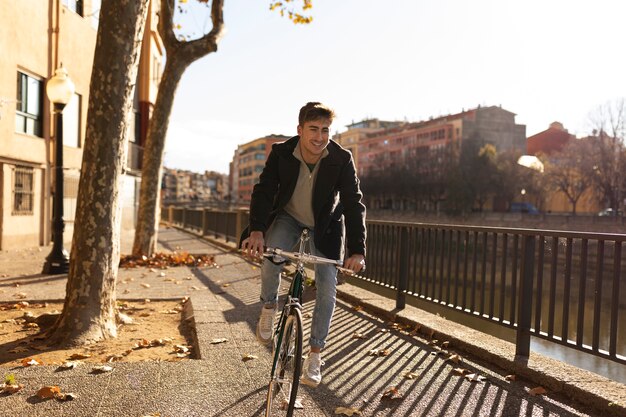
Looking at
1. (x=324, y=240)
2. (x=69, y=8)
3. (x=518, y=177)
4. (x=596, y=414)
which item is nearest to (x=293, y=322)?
(x=324, y=240)

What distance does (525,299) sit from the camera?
509 cm

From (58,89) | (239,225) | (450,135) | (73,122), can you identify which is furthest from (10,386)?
(450,135)

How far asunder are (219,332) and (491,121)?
92834 millimetres

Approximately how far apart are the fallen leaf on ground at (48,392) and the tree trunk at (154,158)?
9.21 m

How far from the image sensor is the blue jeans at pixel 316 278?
3.66m

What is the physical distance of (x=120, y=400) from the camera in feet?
12.3

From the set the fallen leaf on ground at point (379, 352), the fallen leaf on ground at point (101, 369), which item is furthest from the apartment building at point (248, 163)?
the fallen leaf on ground at point (101, 369)

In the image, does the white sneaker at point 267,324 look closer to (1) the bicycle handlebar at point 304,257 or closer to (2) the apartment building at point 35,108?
(1) the bicycle handlebar at point 304,257

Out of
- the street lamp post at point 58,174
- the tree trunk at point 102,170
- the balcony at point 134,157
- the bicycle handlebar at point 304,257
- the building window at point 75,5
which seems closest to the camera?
the bicycle handlebar at point 304,257

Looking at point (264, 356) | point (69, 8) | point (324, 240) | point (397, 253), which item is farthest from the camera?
point (69, 8)

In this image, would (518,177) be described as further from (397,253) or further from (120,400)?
(120,400)

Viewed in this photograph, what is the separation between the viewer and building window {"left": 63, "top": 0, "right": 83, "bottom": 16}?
1927 cm

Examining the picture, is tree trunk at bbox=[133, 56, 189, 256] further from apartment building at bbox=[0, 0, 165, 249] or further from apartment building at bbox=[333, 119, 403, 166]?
apartment building at bbox=[333, 119, 403, 166]

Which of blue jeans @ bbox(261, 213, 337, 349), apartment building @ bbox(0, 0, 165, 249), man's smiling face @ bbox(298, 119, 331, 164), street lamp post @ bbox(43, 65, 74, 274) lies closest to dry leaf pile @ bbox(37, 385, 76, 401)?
blue jeans @ bbox(261, 213, 337, 349)
